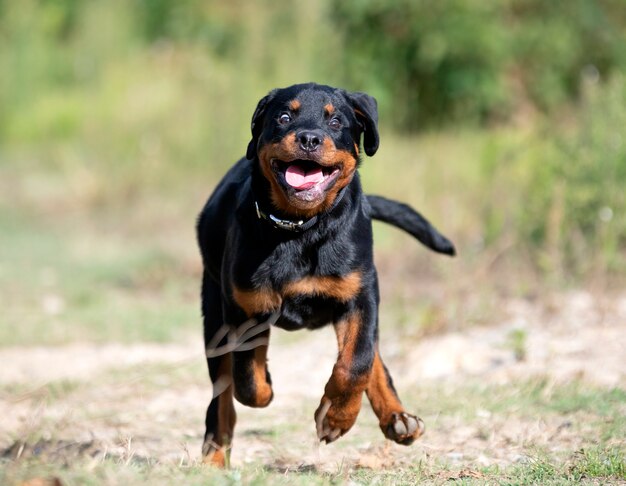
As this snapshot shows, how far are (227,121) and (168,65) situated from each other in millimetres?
2940

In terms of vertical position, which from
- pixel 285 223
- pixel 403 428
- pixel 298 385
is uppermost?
pixel 285 223

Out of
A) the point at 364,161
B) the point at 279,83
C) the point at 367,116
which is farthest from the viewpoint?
the point at 279,83

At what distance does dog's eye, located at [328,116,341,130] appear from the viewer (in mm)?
4742

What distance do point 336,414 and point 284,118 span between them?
134 centimetres

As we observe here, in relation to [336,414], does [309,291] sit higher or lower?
higher

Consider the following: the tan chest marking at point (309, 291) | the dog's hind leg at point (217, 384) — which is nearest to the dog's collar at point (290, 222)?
the tan chest marking at point (309, 291)

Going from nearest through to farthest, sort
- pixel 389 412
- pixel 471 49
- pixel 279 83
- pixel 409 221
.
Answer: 1. pixel 389 412
2. pixel 409 221
3. pixel 279 83
4. pixel 471 49

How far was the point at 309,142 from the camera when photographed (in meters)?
4.48

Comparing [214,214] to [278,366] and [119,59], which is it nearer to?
[278,366]

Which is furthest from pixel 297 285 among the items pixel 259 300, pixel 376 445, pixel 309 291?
pixel 376 445

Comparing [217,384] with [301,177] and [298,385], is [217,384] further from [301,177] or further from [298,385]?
[298,385]

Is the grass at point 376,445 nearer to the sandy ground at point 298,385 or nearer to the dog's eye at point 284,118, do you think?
the sandy ground at point 298,385

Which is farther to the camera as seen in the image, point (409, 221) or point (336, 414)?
point (409, 221)

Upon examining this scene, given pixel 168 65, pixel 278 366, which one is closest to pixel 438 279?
pixel 278 366
